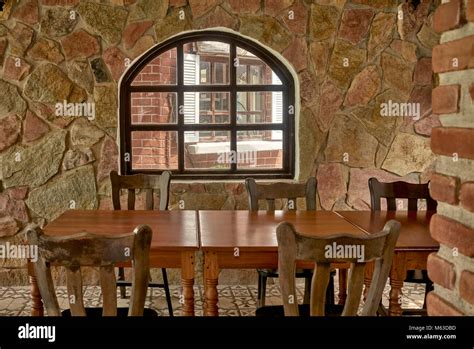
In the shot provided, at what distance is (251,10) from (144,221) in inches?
70.7

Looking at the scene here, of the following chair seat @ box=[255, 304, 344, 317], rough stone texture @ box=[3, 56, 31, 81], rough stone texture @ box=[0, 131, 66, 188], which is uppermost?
rough stone texture @ box=[3, 56, 31, 81]

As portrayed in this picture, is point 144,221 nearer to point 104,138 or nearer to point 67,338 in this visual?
point 104,138

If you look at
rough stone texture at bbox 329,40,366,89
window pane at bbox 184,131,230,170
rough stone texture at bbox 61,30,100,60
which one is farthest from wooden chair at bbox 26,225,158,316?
rough stone texture at bbox 329,40,366,89

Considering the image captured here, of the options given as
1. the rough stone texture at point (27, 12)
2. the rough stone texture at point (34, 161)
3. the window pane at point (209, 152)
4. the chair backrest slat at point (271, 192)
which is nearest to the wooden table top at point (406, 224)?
the chair backrest slat at point (271, 192)

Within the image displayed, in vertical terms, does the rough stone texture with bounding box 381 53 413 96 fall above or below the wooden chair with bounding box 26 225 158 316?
above

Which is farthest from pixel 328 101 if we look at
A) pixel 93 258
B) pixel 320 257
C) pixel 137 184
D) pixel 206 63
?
pixel 93 258

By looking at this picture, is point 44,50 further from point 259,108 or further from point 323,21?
point 323,21

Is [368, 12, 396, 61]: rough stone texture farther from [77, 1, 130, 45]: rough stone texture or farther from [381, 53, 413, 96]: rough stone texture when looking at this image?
[77, 1, 130, 45]: rough stone texture

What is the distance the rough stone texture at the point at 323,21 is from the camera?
165 inches

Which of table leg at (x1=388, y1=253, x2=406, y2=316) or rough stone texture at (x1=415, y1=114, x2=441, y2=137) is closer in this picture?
table leg at (x1=388, y1=253, x2=406, y2=316)

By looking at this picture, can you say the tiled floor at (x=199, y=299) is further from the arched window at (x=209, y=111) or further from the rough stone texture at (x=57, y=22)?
the rough stone texture at (x=57, y=22)

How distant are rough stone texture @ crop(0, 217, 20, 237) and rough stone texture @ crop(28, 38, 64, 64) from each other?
104 cm

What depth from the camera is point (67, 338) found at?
0.95 metres

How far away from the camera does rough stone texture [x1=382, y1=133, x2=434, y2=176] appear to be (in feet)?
13.9
